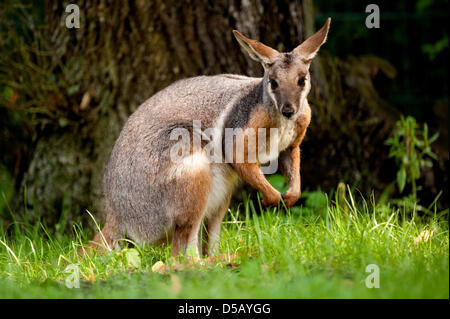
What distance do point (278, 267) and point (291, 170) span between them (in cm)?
127

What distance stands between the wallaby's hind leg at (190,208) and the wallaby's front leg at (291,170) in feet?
2.12

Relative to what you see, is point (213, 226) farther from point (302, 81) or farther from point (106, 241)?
point (302, 81)

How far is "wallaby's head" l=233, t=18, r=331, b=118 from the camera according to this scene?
411cm

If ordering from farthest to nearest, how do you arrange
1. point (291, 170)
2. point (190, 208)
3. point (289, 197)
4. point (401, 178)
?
point (401, 178) → point (291, 170) → point (289, 197) → point (190, 208)

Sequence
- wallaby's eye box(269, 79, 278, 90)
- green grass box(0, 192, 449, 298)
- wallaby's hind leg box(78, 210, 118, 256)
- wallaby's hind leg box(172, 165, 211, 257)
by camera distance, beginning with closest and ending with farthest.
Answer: green grass box(0, 192, 449, 298) → wallaby's eye box(269, 79, 278, 90) → wallaby's hind leg box(172, 165, 211, 257) → wallaby's hind leg box(78, 210, 118, 256)

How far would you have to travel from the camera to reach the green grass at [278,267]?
316cm

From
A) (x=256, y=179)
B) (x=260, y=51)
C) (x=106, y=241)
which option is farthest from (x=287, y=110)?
(x=106, y=241)

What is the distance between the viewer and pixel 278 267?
3.69 m

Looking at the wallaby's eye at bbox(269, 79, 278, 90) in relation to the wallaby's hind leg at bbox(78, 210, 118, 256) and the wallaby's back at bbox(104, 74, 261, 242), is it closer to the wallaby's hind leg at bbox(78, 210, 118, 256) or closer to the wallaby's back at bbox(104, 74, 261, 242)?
the wallaby's back at bbox(104, 74, 261, 242)

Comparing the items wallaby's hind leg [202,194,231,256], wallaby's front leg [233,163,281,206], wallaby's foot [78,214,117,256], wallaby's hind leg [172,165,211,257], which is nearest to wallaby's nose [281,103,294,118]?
wallaby's front leg [233,163,281,206]

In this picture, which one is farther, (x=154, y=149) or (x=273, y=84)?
(x=154, y=149)

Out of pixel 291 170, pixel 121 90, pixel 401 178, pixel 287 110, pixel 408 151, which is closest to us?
pixel 287 110

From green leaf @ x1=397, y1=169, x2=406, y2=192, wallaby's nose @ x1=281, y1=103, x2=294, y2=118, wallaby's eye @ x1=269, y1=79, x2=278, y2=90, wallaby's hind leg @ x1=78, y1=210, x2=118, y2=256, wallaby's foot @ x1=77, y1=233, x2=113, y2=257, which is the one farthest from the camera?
green leaf @ x1=397, y1=169, x2=406, y2=192
